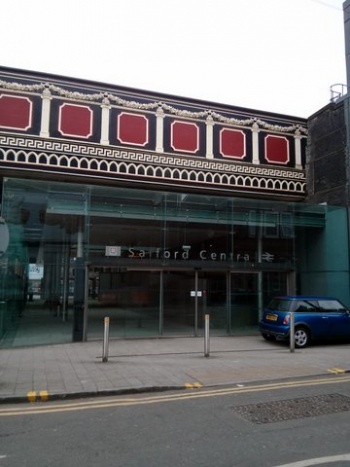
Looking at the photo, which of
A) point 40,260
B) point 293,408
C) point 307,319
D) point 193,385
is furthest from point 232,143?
point 293,408

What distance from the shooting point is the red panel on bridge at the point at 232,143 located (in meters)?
18.1

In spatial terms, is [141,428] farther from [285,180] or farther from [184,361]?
[285,180]

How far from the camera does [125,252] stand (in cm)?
1459

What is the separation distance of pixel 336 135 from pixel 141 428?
1527cm

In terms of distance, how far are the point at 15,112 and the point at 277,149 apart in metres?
10.3

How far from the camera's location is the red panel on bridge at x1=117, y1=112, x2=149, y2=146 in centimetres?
1681

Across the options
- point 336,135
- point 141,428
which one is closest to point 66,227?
point 141,428

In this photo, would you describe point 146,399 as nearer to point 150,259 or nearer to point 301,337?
point 301,337

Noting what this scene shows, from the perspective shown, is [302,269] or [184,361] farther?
[302,269]

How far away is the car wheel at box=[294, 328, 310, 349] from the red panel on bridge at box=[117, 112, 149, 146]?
874cm

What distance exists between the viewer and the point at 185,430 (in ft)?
18.0

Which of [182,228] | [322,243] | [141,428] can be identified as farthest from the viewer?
[322,243]

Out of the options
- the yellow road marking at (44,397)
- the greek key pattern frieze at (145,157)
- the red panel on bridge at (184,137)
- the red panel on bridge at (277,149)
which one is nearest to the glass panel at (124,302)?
the greek key pattern frieze at (145,157)

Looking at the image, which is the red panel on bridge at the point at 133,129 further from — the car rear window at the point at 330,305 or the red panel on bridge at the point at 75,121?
the car rear window at the point at 330,305
